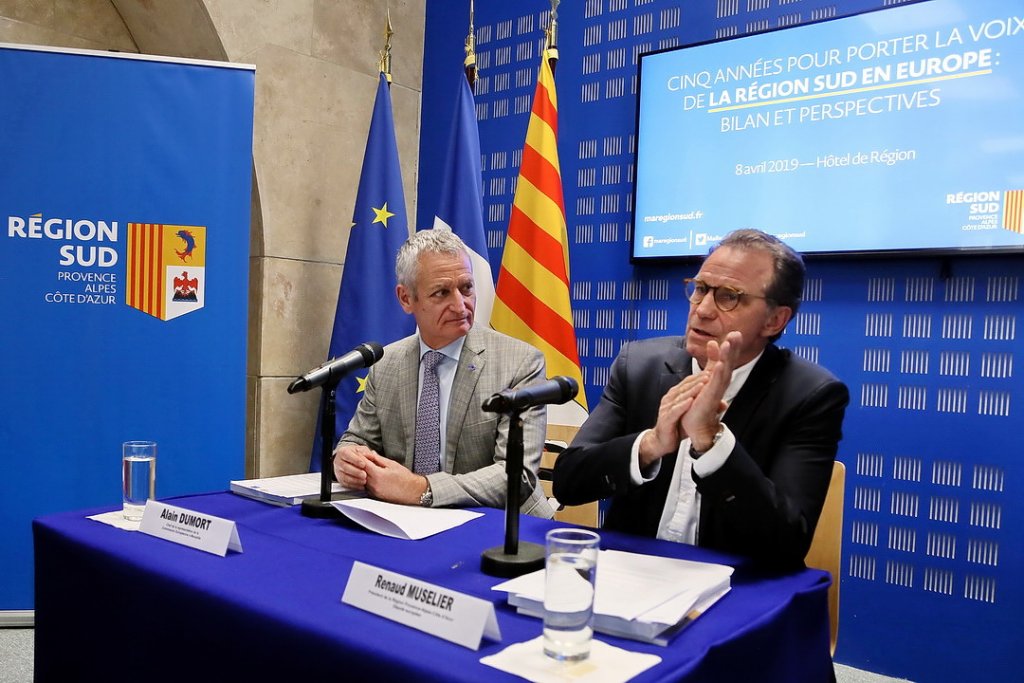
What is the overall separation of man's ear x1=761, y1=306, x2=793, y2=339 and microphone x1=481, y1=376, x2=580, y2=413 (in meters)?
0.55

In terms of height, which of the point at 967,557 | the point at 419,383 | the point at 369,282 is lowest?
the point at 967,557

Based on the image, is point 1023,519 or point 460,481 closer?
point 460,481

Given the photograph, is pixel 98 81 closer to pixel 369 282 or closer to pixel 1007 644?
pixel 369 282

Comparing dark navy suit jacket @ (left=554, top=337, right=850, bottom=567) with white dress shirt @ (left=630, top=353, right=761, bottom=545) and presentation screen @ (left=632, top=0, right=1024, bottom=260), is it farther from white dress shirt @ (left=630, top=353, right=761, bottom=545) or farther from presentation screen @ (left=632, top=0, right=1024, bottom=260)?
presentation screen @ (left=632, top=0, right=1024, bottom=260)

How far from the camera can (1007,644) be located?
2740 mm

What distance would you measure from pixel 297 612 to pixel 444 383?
4.05ft

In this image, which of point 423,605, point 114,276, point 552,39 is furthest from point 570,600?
point 552,39

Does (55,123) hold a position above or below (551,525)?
above

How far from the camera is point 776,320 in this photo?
5.78 feet

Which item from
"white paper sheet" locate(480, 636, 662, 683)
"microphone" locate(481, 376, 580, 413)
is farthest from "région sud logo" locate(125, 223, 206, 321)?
"white paper sheet" locate(480, 636, 662, 683)

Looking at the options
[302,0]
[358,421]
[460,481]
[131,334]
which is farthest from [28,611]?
[302,0]

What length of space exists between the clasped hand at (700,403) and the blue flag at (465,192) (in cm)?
223

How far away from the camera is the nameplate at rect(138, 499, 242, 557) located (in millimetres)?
1425

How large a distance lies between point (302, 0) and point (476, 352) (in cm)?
251
